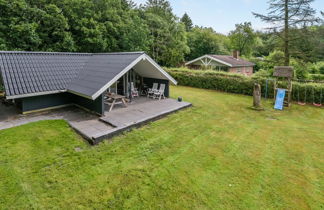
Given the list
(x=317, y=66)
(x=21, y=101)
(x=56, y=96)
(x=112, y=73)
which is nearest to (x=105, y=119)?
(x=112, y=73)

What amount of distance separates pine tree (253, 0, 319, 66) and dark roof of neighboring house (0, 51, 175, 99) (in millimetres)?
11861

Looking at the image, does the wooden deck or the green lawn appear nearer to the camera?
the green lawn

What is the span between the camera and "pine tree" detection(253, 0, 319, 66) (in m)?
12.9

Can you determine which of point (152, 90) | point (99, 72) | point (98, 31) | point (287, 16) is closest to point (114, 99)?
point (99, 72)

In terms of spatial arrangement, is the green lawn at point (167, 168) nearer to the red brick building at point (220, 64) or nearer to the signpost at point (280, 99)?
the signpost at point (280, 99)

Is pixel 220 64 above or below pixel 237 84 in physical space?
above

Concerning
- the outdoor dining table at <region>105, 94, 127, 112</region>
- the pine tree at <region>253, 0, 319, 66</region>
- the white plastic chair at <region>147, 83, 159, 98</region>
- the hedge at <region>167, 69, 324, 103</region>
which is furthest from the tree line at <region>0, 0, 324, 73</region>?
the white plastic chair at <region>147, 83, 159, 98</region>

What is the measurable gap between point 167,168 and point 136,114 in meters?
3.71

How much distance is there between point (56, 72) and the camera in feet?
27.2

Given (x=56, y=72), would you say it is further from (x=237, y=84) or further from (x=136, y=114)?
(x=237, y=84)

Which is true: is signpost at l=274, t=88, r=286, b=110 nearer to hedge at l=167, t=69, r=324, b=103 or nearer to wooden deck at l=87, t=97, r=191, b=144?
hedge at l=167, t=69, r=324, b=103

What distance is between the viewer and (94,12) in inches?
706

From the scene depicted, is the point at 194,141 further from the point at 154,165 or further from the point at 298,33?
the point at 298,33

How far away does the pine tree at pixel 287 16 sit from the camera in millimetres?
12914
